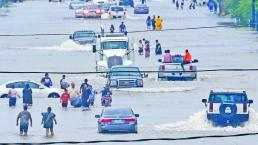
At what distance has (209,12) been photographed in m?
145

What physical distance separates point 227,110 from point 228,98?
2.49 feet

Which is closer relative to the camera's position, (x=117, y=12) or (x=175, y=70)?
(x=175, y=70)

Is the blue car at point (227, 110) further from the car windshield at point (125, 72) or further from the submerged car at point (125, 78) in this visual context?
the car windshield at point (125, 72)

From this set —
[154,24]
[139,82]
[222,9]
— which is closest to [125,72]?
[139,82]

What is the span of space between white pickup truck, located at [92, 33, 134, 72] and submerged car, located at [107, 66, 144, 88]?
20.2ft

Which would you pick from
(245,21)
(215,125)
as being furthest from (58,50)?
(215,125)

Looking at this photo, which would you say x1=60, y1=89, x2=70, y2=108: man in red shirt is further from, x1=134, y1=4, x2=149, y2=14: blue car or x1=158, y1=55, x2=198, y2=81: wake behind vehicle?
x1=134, y1=4, x2=149, y2=14: blue car

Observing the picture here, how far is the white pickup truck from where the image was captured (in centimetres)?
6888

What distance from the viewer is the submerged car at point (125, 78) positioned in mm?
61241

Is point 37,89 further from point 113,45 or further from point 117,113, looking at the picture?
point 117,113

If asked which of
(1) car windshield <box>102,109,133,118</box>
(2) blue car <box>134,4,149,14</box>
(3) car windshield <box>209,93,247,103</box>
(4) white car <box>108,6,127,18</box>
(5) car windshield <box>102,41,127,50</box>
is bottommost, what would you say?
(1) car windshield <box>102,109,133,118</box>

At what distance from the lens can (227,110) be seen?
149 ft

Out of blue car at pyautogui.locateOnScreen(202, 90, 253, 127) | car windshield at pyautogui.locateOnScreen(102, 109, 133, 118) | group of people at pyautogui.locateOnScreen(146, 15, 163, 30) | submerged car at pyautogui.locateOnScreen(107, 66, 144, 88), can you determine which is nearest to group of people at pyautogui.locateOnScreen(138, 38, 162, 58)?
submerged car at pyautogui.locateOnScreen(107, 66, 144, 88)

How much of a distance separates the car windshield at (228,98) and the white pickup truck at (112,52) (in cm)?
2228
